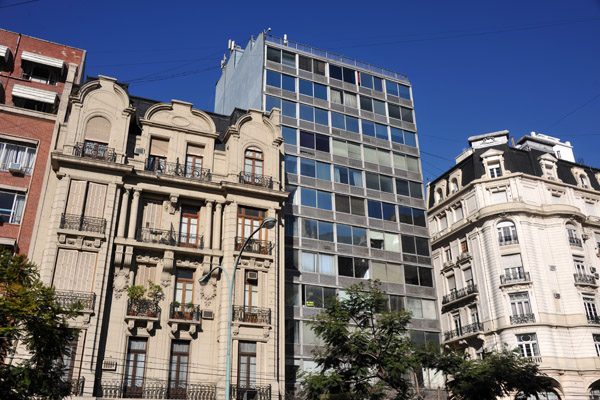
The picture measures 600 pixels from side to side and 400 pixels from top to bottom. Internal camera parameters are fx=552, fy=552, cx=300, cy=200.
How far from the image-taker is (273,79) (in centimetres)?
4597

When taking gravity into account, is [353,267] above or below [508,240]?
below

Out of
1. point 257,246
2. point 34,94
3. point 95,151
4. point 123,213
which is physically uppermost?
point 34,94

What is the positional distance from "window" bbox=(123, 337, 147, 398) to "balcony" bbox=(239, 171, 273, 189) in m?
10.8

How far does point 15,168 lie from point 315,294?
2080 centimetres

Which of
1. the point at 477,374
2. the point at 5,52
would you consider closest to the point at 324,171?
the point at 477,374

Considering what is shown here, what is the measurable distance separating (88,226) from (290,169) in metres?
17.9

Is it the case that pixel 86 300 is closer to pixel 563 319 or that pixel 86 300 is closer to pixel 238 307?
pixel 238 307

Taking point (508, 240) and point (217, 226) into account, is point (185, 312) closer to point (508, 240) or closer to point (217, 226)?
point (217, 226)

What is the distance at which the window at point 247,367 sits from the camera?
92.0ft

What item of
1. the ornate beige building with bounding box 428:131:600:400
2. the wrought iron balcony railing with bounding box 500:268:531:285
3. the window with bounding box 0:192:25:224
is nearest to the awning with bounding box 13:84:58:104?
the window with bounding box 0:192:25:224

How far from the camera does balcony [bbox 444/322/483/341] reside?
4360 centimetres

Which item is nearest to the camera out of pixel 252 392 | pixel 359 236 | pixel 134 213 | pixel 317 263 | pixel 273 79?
pixel 252 392

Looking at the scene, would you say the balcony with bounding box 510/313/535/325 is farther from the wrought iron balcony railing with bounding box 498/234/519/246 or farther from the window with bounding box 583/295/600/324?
the wrought iron balcony railing with bounding box 498/234/519/246

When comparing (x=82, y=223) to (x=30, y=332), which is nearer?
(x=30, y=332)
